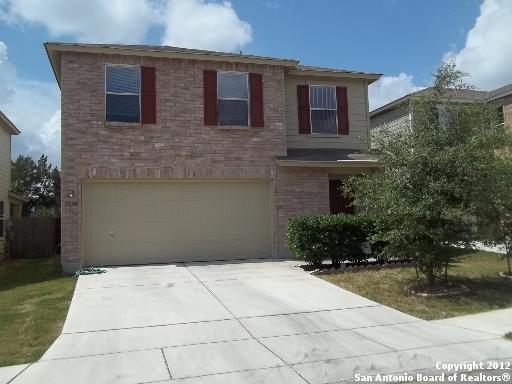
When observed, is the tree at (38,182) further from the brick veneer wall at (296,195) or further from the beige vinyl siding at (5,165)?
the brick veneer wall at (296,195)

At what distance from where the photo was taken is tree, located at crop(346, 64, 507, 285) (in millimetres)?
9219

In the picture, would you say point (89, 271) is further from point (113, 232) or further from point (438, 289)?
point (438, 289)

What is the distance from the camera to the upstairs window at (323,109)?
624 inches

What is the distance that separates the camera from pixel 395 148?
32.5ft

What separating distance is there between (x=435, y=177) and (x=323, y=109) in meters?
7.08

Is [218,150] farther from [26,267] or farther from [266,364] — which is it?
[266,364]

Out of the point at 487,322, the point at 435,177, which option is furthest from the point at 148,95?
the point at 487,322

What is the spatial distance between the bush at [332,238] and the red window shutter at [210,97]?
390 cm

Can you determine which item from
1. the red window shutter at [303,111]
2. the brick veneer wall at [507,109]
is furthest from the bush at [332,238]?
the brick veneer wall at [507,109]

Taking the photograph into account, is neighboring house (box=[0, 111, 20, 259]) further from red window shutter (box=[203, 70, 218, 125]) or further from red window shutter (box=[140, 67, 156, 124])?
red window shutter (box=[203, 70, 218, 125])

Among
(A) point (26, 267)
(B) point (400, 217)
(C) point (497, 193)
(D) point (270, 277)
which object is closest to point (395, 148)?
(B) point (400, 217)

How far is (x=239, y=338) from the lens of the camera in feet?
22.6

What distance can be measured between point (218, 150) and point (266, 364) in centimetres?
874

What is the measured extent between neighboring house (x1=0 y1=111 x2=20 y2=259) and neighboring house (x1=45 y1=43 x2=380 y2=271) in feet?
23.0
